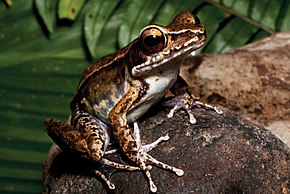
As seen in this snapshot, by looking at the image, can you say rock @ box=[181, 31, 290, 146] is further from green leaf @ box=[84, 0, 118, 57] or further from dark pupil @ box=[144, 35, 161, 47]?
dark pupil @ box=[144, 35, 161, 47]

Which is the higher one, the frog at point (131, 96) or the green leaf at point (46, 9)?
the frog at point (131, 96)

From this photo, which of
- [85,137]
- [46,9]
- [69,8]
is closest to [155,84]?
[85,137]

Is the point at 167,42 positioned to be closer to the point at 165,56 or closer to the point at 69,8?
the point at 165,56

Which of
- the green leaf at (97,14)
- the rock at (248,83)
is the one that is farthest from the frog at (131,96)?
the green leaf at (97,14)

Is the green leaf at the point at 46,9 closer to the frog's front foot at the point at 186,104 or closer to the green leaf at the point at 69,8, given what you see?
the green leaf at the point at 69,8

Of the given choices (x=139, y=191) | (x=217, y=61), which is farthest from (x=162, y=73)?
(x=217, y=61)
